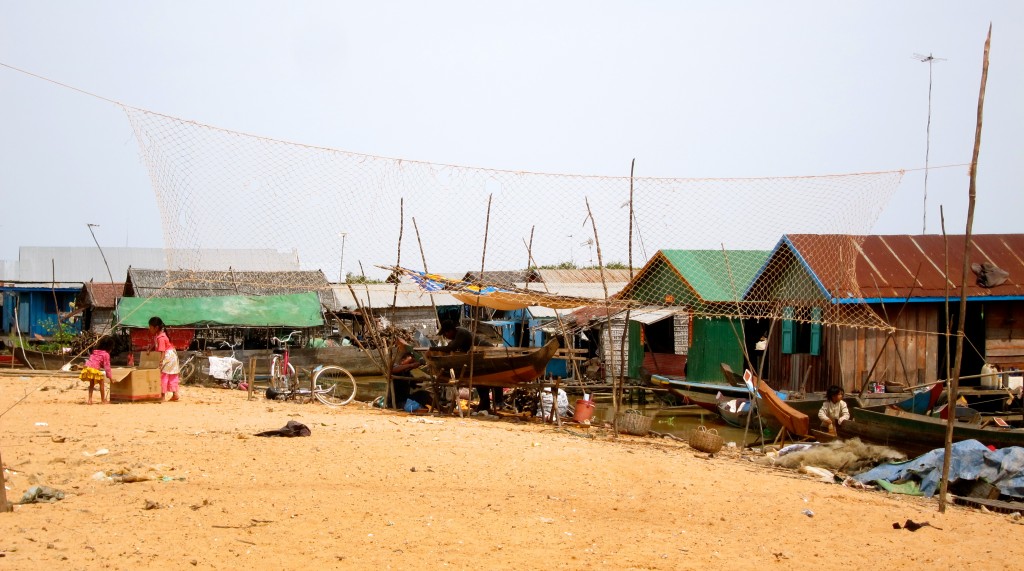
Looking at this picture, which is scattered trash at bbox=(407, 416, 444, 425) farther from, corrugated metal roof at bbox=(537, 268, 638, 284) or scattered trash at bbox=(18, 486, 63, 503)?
corrugated metal roof at bbox=(537, 268, 638, 284)

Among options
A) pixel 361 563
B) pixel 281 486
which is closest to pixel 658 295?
pixel 281 486

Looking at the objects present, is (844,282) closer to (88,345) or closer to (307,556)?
(307,556)

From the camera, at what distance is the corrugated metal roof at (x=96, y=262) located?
30641mm

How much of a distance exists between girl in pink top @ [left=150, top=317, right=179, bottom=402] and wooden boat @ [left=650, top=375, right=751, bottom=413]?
8.90m

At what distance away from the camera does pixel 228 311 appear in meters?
21.6

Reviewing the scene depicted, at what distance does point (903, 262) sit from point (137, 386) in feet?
42.8

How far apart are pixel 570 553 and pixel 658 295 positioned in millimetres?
14705

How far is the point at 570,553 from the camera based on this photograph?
519 centimetres

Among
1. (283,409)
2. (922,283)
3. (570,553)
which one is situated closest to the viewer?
(570,553)

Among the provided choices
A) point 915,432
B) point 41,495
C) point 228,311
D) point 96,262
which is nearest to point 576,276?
point 228,311

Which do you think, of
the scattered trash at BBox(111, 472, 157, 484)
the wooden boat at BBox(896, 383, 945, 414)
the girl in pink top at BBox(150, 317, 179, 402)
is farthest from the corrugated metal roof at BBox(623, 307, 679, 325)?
the scattered trash at BBox(111, 472, 157, 484)

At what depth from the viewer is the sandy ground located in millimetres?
4930

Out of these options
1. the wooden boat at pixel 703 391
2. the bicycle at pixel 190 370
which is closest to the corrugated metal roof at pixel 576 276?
the wooden boat at pixel 703 391

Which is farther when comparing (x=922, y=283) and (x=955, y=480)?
(x=922, y=283)
